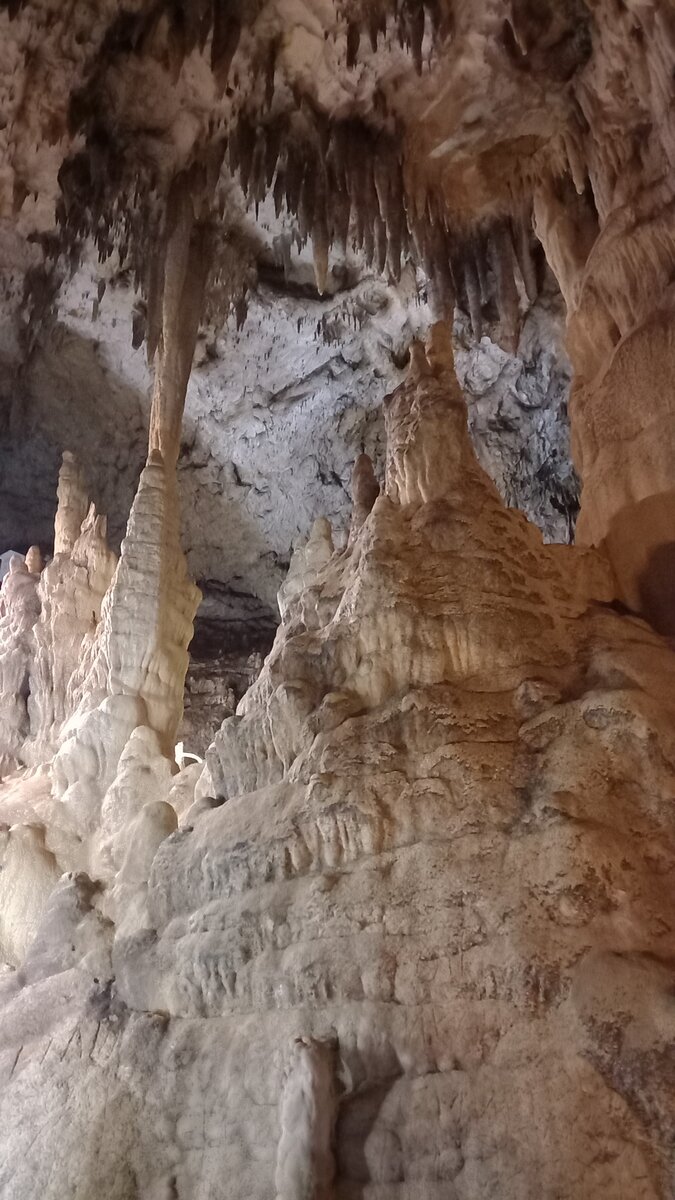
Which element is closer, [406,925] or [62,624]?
[406,925]

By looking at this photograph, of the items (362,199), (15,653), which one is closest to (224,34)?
(362,199)

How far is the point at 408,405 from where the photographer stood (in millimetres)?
6320

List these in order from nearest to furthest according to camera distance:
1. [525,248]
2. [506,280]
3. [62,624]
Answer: [525,248] → [506,280] → [62,624]

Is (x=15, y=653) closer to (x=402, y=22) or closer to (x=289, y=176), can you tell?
(x=289, y=176)

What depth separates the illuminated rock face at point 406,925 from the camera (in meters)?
3.62

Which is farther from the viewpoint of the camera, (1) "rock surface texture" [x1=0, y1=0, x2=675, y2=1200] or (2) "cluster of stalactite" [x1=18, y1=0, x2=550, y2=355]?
(2) "cluster of stalactite" [x1=18, y1=0, x2=550, y2=355]

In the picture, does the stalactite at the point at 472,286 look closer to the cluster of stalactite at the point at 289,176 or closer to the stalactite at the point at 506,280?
the cluster of stalactite at the point at 289,176

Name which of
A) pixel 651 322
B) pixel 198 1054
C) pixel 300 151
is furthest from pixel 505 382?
pixel 198 1054

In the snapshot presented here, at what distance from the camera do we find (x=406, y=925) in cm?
416

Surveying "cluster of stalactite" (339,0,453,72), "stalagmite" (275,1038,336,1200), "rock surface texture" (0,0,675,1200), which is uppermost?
"cluster of stalactite" (339,0,453,72)

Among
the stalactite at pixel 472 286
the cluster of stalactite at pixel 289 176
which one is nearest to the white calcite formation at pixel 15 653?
the cluster of stalactite at pixel 289 176

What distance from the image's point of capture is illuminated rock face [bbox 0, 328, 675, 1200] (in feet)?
11.9

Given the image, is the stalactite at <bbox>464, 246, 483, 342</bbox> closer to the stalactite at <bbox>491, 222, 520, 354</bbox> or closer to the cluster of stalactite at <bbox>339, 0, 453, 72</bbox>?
the stalactite at <bbox>491, 222, 520, 354</bbox>

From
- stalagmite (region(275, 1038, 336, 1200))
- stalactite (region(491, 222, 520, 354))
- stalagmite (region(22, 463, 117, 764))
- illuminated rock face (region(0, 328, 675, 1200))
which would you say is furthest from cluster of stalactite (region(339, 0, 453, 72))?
stalagmite (region(275, 1038, 336, 1200))
